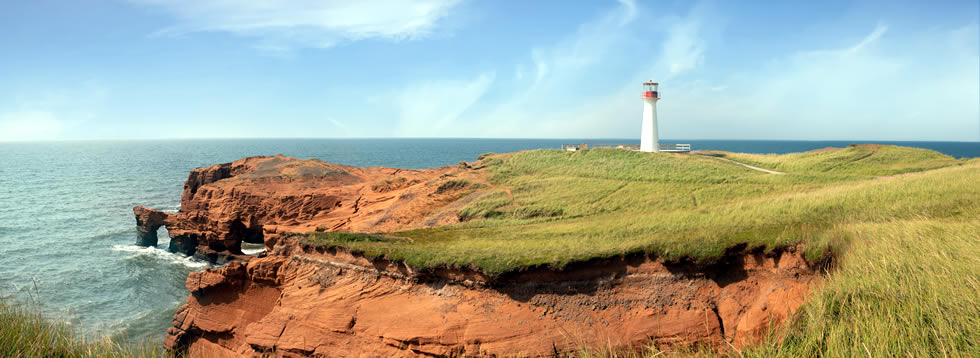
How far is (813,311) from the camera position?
23.0 feet

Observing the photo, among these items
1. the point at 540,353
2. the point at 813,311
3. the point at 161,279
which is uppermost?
the point at 813,311

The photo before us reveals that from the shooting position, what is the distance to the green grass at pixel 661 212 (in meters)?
10.7

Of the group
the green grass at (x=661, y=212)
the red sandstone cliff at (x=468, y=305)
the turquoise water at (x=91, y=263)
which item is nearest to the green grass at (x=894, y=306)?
the red sandstone cliff at (x=468, y=305)

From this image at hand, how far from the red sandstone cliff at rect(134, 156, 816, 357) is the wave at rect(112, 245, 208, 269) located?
16.8 metres

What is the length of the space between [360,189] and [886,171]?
103ft

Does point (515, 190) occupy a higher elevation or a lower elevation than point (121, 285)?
higher

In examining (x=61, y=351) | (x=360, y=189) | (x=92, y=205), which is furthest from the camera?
(x=92, y=205)

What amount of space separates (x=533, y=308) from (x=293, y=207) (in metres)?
24.2

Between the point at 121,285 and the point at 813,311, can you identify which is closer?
the point at 813,311

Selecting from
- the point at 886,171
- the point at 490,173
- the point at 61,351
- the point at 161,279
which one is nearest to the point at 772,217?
the point at 61,351

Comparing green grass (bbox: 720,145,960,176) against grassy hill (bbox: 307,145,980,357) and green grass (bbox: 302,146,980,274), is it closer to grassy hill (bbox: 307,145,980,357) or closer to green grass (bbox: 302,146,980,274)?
grassy hill (bbox: 307,145,980,357)

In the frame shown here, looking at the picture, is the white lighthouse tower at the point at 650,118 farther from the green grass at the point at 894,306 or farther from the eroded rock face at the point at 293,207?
the green grass at the point at 894,306

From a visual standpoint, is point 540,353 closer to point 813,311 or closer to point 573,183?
point 813,311

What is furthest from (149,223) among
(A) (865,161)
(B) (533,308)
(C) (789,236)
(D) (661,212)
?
(A) (865,161)
